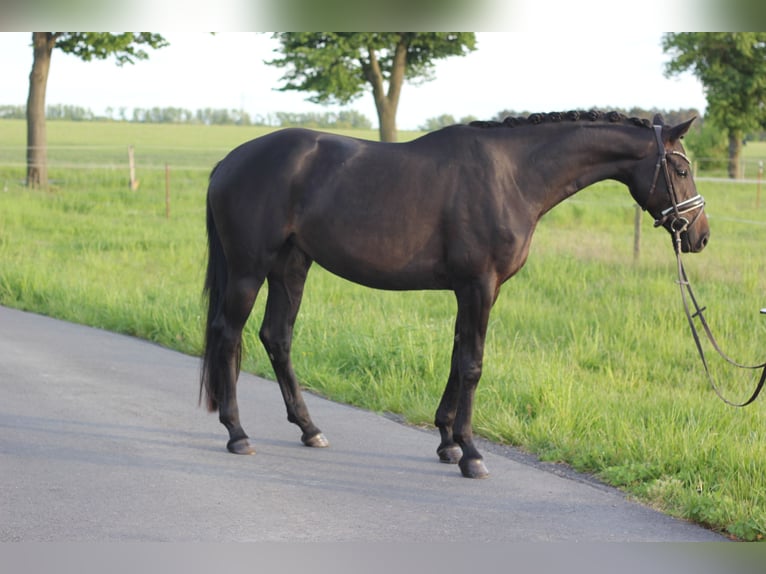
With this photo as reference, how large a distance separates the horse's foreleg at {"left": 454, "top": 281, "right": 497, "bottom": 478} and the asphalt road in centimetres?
13

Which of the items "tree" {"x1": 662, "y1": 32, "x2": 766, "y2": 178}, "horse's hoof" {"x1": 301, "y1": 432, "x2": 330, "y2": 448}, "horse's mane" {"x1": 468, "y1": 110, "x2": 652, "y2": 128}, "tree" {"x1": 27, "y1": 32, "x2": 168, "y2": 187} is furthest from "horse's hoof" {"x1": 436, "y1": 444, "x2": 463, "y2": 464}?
"tree" {"x1": 662, "y1": 32, "x2": 766, "y2": 178}

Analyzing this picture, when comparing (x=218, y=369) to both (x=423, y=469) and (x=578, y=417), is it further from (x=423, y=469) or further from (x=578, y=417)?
(x=578, y=417)

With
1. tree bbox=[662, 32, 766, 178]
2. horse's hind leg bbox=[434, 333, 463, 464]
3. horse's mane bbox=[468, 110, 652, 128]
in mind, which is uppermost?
tree bbox=[662, 32, 766, 178]

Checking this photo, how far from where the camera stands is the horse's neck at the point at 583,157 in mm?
5746

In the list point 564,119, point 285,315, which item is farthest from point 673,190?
point 285,315

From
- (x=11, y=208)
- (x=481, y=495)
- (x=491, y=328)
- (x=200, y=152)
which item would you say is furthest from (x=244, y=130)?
(x=481, y=495)

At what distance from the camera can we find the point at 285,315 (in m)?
6.57

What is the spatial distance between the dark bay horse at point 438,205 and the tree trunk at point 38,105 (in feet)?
63.3

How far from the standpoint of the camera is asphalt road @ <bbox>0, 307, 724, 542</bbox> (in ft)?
16.0

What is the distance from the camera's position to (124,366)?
8.49 m

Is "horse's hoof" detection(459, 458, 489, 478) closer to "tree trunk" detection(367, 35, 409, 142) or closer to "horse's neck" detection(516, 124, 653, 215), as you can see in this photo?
"horse's neck" detection(516, 124, 653, 215)

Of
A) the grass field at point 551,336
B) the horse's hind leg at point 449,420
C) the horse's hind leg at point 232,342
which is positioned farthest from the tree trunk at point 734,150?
the horse's hind leg at point 232,342

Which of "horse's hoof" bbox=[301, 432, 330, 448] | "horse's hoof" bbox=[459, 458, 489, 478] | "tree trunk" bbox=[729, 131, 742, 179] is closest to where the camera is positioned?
"horse's hoof" bbox=[459, 458, 489, 478]

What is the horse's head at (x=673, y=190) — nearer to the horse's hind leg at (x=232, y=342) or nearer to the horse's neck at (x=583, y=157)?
the horse's neck at (x=583, y=157)
